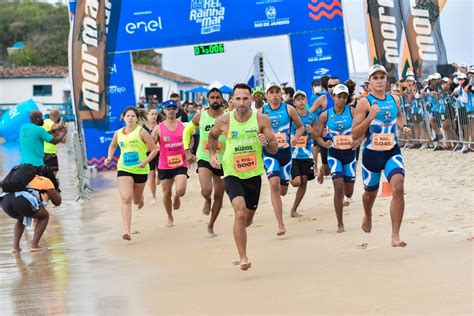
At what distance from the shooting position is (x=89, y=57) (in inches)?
912

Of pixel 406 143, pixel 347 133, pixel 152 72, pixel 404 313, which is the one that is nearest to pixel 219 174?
pixel 347 133

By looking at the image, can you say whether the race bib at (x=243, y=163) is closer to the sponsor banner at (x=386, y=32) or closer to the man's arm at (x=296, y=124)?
the man's arm at (x=296, y=124)

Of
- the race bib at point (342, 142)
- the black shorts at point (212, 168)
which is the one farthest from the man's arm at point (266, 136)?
the black shorts at point (212, 168)

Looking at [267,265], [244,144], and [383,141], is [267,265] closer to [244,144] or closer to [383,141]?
[244,144]

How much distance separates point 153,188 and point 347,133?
19.0 feet

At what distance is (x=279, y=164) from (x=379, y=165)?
2.33m

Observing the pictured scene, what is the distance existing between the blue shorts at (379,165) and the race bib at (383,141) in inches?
1.8

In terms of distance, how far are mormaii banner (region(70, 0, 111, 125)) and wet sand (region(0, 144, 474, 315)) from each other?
29.8ft

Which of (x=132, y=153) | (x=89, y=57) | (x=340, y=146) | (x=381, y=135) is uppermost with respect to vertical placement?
(x=89, y=57)

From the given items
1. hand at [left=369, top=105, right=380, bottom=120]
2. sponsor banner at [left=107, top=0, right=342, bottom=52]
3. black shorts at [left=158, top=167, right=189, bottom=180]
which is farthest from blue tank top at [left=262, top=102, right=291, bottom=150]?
sponsor banner at [left=107, top=0, right=342, bottom=52]

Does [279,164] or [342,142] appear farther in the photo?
[279,164]

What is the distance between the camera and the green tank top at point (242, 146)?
8656mm

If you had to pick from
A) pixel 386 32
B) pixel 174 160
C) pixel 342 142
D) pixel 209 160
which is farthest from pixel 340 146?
pixel 386 32

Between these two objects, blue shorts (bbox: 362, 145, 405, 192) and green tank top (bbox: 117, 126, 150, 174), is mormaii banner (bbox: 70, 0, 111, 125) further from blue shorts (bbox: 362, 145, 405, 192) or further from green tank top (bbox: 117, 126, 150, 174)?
blue shorts (bbox: 362, 145, 405, 192)
